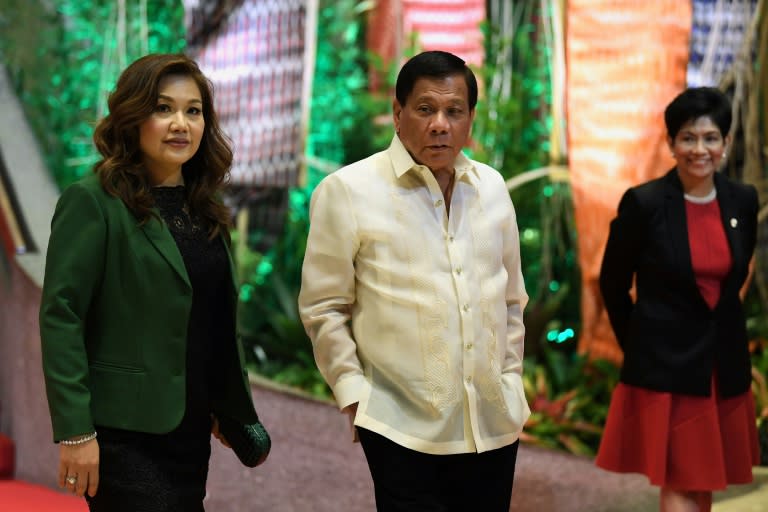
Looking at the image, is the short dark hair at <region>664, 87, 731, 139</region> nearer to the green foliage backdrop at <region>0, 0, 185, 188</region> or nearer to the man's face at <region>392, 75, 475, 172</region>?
the man's face at <region>392, 75, 475, 172</region>

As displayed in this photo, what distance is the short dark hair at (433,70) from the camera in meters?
2.58

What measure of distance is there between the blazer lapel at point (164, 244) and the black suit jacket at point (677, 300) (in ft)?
5.52

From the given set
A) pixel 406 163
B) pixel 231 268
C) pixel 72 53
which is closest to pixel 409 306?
pixel 406 163

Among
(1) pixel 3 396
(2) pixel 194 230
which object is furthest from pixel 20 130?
(2) pixel 194 230

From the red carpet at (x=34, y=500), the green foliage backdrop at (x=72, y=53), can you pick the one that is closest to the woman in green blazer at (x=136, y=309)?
the red carpet at (x=34, y=500)

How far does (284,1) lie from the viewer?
7.31 meters

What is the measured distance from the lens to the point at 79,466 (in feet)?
7.91

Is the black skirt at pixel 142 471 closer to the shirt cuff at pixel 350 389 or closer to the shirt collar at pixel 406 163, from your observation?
the shirt cuff at pixel 350 389

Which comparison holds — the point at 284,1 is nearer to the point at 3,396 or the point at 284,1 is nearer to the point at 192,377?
the point at 3,396

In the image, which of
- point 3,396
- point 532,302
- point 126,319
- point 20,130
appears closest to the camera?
point 126,319

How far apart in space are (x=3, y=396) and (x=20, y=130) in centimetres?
139

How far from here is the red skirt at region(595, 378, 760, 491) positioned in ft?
11.7

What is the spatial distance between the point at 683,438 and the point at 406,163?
156 centimetres

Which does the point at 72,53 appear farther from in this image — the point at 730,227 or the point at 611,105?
the point at 730,227
